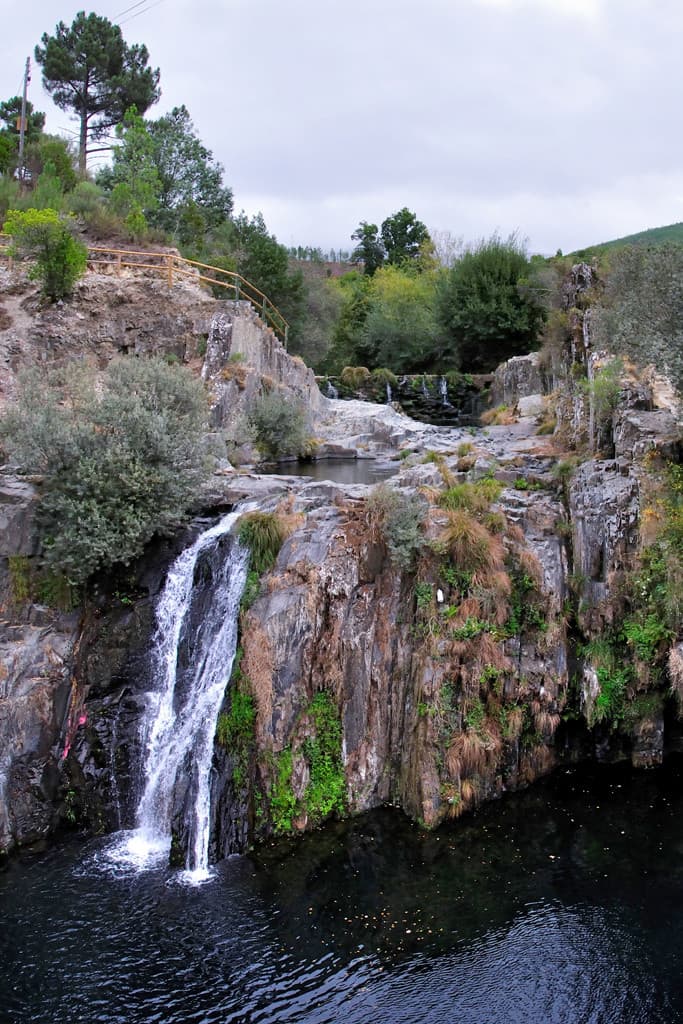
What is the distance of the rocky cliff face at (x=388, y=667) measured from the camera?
38.2 feet

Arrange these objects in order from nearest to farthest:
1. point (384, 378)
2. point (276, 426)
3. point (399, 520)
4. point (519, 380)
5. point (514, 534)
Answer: point (399, 520), point (514, 534), point (276, 426), point (519, 380), point (384, 378)

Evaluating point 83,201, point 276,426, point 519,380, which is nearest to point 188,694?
point 276,426

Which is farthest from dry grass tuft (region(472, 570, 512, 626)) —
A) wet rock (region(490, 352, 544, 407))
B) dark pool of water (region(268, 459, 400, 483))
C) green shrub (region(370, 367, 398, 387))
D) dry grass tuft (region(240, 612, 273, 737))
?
green shrub (region(370, 367, 398, 387))

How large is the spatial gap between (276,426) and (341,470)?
2.46 m

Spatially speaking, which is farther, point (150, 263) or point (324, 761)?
point (150, 263)

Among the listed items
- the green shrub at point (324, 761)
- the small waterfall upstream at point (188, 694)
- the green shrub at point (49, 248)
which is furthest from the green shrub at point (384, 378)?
the green shrub at point (324, 761)

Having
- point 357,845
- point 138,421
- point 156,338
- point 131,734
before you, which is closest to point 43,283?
point 156,338

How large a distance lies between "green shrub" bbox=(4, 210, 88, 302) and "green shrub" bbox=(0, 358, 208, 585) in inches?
304

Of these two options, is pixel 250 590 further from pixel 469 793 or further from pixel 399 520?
pixel 469 793

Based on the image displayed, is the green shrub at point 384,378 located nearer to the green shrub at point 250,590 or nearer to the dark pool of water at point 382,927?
the green shrub at point 250,590

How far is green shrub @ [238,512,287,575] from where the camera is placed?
13.2m

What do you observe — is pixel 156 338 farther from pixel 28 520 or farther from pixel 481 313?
pixel 481 313

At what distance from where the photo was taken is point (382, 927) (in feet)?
31.0

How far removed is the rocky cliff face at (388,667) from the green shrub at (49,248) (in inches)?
373
